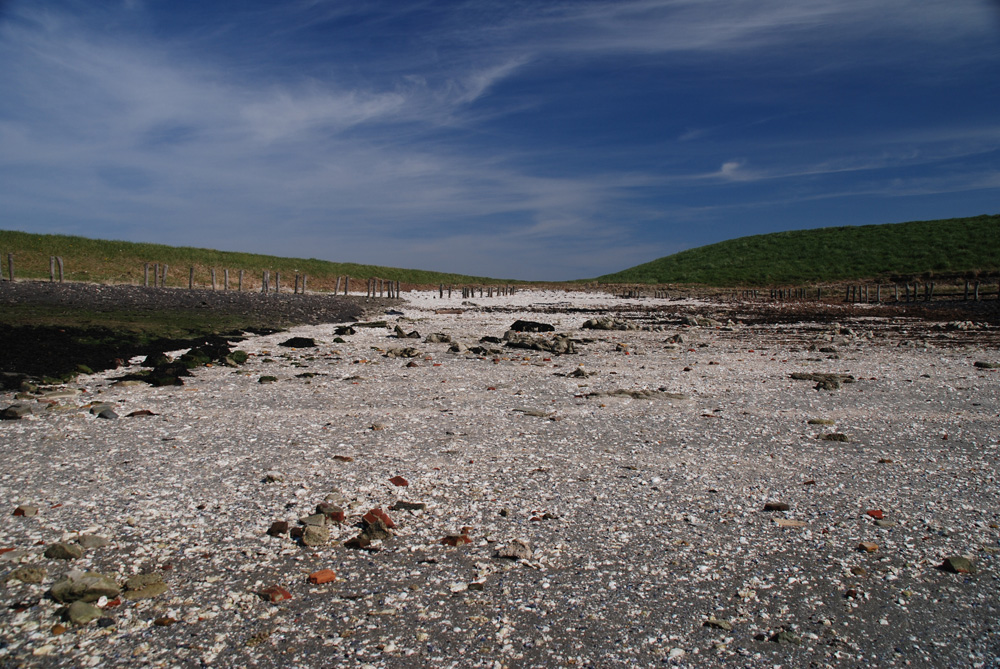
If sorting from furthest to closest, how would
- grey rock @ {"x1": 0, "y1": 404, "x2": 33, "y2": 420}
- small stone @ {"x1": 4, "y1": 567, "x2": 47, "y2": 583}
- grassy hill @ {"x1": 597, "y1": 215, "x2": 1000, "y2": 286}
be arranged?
1. grassy hill @ {"x1": 597, "y1": 215, "x2": 1000, "y2": 286}
2. grey rock @ {"x1": 0, "y1": 404, "x2": 33, "y2": 420}
3. small stone @ {"x1": 4, "y1": 567, "x2": 47, "y2": 583}

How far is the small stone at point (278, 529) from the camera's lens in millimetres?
4829

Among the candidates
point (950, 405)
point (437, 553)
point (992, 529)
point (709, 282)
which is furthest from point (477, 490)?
point (709, 282)

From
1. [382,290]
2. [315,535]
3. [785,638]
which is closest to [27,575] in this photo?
[315,535]

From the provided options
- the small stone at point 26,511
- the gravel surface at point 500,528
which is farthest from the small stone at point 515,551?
the small stone at point 26,511

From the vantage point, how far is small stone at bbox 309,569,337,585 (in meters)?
4.14

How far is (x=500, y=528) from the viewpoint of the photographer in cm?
505

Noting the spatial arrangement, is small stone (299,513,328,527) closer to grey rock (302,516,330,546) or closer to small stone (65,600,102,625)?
grey rock (302,516,330,546)

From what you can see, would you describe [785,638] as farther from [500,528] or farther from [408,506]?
[408,506]

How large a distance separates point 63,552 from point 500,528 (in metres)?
3.16

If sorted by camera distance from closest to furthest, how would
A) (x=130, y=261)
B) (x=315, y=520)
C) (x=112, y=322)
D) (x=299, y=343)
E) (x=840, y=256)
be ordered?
(x=315, y=520)
(x=299, y=343)
(x=112, y=322)
(x=130, y=261)
(x=840, y=256)

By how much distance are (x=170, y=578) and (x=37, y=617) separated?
719mm

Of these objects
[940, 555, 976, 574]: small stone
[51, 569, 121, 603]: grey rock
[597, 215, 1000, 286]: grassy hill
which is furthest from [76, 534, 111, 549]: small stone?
[597, 215, 1000, 286]: grassy hill

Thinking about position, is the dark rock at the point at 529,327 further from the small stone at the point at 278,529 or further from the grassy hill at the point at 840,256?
the grassy hill at the point at 840,256

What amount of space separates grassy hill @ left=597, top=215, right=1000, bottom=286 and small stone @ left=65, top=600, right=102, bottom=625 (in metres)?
88.3
